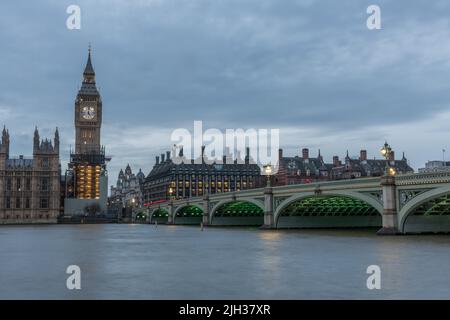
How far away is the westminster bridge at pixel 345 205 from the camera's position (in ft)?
189

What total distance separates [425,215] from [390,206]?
609 cm

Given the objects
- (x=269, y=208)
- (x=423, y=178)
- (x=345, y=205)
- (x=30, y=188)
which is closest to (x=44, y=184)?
(x=30, y=188)

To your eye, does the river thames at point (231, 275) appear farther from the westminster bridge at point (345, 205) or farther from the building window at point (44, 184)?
the building window at point (44, 184)

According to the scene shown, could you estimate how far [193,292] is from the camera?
21.4 metres

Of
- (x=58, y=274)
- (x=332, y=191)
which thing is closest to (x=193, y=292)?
(x=58, y=274)

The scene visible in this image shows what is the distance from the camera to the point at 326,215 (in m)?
98.6

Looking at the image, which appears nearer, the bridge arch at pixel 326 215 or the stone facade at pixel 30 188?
the bridge arch at pixel 326 215

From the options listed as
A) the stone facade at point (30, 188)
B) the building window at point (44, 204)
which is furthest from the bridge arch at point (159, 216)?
the building window at point (44, 204)

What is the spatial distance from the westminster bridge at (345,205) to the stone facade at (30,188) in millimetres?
45417

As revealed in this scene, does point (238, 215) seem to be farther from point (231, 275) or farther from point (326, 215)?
point (231, 275)

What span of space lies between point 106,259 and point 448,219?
45.5 meters

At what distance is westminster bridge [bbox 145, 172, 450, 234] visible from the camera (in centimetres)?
5762

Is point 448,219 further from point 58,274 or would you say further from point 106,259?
point 58,274

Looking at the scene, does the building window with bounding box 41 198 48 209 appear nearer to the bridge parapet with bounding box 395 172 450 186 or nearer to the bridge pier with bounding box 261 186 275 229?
the bridge pier with bounding box 261 186 275 229
